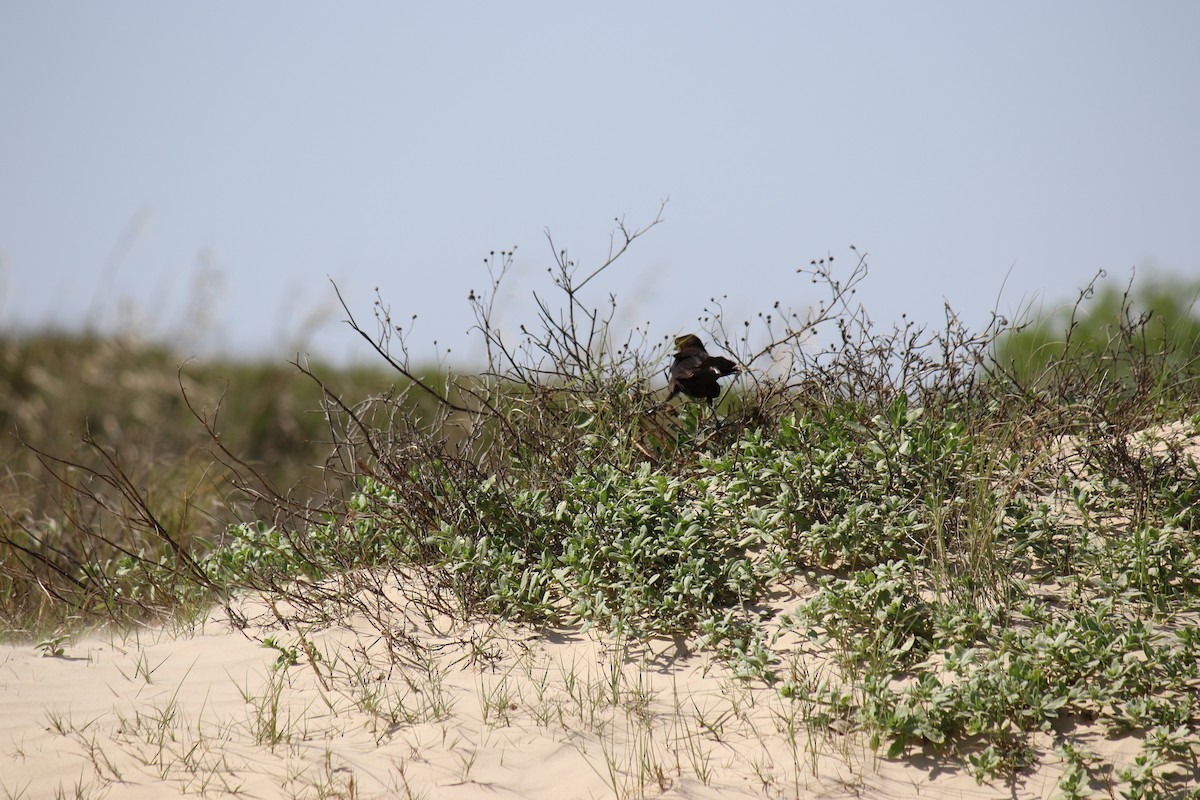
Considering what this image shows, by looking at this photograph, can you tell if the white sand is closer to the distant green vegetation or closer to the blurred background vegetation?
the blurred background vegetation

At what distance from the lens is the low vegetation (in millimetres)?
3656

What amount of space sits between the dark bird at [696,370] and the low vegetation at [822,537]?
0.60 feet

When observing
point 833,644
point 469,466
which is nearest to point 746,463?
point 833,644

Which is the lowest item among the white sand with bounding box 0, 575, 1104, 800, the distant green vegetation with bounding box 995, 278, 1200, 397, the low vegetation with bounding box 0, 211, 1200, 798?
the white sand with bounding box 0, 575, 1104, 800

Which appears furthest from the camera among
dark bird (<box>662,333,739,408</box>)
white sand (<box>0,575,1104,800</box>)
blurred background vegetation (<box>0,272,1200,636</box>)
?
blurred background vegetation (<box>0,272,1200,636</box>)

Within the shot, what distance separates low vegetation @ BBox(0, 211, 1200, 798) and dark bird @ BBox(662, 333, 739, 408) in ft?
0.60

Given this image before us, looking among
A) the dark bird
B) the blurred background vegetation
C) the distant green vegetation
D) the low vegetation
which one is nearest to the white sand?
the low vegetation

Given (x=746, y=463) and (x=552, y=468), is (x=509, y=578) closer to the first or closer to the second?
(x=552, y=468)

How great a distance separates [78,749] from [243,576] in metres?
1.71

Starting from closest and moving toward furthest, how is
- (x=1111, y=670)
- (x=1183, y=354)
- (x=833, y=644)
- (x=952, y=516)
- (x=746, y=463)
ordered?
(x=1111, y=670)
(x=833, y=644)
(x=952, y=516)
(x=746, y=463)
(x=1183, y=354)

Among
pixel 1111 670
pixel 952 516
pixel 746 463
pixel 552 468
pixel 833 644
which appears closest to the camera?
pixel 1111 670

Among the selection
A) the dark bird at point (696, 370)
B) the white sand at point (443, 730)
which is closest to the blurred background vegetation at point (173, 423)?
the white sand at point (443, 730)

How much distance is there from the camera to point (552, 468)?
5.26 m

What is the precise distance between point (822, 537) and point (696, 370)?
1244mm
